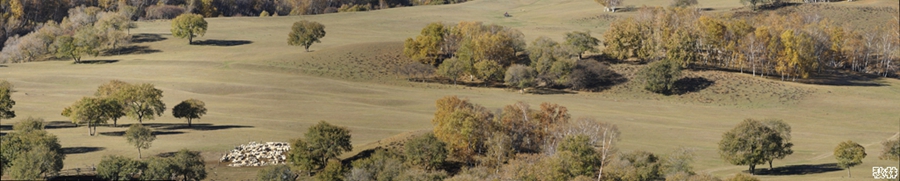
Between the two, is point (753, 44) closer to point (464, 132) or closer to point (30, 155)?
point (464, 132)

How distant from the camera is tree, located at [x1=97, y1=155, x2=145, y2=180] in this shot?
7200cm

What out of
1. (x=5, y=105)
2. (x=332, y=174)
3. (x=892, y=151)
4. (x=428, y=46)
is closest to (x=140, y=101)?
(x=5, y=105)

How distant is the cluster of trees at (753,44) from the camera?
138 metres

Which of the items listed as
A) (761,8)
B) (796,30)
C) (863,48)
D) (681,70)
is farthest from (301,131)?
(761,8)

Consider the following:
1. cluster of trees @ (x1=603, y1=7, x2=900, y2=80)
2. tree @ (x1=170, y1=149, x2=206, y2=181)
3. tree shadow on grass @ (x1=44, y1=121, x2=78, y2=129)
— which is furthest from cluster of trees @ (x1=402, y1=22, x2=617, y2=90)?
tree @ (x1=170, y1=149, x2=206, y2=181)

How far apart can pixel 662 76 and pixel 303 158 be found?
67.8m

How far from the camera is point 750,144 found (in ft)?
273

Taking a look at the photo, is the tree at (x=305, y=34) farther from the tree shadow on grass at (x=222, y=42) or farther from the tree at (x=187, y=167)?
the tree at (x=187, y=167)

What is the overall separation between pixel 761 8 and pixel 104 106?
135559 mm

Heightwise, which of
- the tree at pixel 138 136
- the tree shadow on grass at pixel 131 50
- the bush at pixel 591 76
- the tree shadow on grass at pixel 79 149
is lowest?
the tree shadow on grass at pixel 79 149

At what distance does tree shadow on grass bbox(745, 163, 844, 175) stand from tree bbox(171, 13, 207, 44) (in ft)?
371

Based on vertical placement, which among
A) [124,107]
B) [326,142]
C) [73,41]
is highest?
[73,41]

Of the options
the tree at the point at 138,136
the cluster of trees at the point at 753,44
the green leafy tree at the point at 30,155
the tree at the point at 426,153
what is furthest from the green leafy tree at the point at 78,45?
the tree at the point at 426,153

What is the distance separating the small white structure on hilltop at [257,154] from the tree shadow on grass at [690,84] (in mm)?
67718
